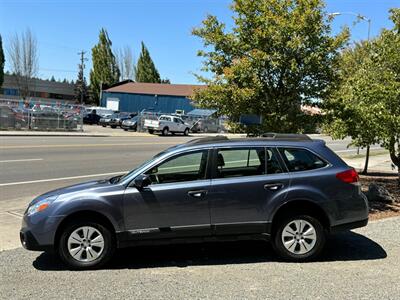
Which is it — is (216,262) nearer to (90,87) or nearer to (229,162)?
(229,162)

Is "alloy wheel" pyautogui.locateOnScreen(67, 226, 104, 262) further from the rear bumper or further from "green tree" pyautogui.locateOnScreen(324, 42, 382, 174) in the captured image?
"green tree" pyautogui.locateOnScreen(324, 42, 382, 174)

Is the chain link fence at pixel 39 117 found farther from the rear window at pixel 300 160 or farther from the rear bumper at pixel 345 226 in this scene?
the rear bumper at pixel 345 226

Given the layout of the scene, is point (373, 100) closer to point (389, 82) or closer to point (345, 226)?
point (389, 82)

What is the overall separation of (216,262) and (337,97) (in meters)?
5.18

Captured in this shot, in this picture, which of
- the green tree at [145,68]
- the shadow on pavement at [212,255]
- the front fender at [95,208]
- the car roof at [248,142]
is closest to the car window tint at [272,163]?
the car roof at [248,142]

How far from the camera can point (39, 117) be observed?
34406mm

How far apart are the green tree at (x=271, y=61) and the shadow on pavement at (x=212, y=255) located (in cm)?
352

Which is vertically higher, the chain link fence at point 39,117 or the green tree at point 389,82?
the green tree at point 389,82

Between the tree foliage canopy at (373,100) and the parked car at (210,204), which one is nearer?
the parked car at (210,204)

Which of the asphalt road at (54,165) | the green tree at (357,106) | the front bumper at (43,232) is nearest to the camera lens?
the front bumper at (43,232)

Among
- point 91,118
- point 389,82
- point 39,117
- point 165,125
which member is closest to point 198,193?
point 389,82

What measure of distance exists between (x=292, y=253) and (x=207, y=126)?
4367cm

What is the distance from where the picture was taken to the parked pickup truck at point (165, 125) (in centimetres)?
3897

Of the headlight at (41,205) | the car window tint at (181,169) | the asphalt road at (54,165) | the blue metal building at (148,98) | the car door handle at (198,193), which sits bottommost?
the asphalt road at (54,165)
